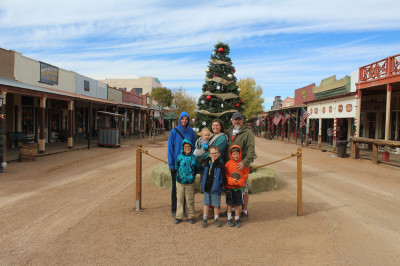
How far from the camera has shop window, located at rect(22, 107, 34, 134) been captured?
14877 millimetres

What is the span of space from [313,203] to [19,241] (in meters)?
5.08

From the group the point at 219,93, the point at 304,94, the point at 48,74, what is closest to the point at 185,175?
the point at 219,93

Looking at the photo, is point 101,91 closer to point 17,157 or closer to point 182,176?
point 17,157

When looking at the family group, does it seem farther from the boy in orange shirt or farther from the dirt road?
the dirt road

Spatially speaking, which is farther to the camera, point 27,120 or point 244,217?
point 27,120

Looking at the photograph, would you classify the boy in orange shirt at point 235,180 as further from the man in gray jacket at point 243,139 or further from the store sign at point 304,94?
the store sign at point 304,94

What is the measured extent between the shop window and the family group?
13653 mm

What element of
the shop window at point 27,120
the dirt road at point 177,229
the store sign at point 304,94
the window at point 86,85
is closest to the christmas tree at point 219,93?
the dirt road at point 177,229

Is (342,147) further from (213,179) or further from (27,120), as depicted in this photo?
(27,120)

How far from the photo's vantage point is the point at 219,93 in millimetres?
8156

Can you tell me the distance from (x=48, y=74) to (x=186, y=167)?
1565 cm

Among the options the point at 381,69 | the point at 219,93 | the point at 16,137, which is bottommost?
the point at 16,137

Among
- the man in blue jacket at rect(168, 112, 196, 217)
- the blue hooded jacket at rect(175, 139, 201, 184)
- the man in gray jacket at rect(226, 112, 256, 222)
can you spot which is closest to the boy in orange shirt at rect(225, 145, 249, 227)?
the man in gray jacket at rect(226, 112, 256, 222)

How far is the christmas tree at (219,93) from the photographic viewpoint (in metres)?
8.08
